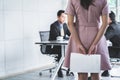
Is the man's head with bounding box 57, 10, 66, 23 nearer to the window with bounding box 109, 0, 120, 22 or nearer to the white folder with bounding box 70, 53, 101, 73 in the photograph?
the window with bounding box 109, 0, 120, 22

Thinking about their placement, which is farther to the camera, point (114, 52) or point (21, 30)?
point (21, 30)

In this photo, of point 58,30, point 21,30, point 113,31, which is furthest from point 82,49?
point 21,30

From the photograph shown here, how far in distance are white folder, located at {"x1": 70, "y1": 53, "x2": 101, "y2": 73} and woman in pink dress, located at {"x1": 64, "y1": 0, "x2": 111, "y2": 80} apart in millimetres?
46

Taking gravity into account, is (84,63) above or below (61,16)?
below

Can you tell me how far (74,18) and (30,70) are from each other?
4.05m

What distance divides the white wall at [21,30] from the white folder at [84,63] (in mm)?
3447

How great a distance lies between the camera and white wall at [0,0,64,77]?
18.6 ft

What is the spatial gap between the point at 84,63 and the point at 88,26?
318mm

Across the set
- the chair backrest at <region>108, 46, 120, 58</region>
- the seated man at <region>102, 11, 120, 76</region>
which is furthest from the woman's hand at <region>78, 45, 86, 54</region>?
the chair backrest at <region>108, 46, 120, 58</region>

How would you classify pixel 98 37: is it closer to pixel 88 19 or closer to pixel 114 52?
pixel 88 19

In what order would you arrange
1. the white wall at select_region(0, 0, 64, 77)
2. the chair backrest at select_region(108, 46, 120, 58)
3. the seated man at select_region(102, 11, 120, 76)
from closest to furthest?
the seated man at select_region(102, 11, 120, 76) < the chair backrest at select_region(108, 46, 120, 58) < the white wall at select_region(0, 0, 64, 77)

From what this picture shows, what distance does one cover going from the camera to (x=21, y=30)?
6113 mm

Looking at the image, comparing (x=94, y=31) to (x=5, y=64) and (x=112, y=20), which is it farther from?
(x=5, y=64)

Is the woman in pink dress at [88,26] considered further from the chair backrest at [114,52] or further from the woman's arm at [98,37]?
the chair backrest at [114,52]
